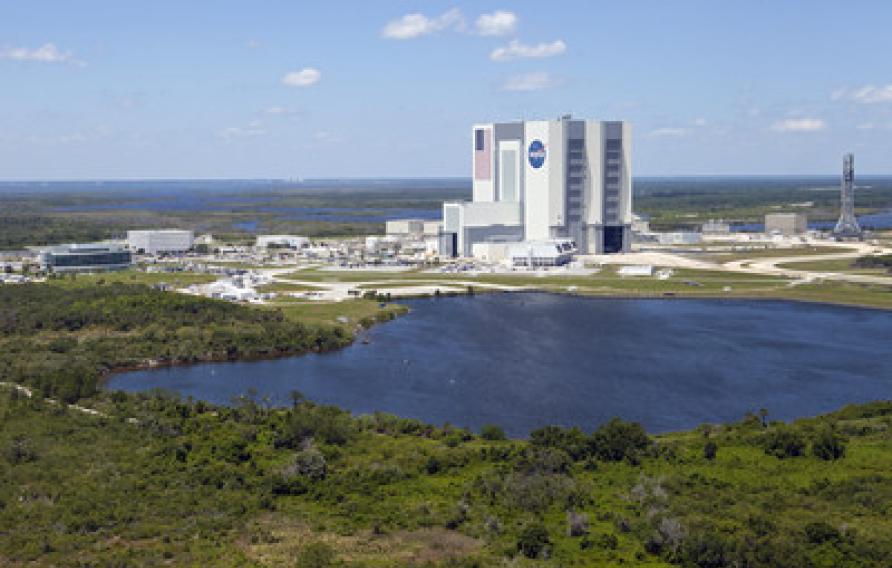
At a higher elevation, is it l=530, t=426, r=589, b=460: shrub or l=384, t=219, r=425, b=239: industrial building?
l=384, t=219, r=425, b=239: industrial building

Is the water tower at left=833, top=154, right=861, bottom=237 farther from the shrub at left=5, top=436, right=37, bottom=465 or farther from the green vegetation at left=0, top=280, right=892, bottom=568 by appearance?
the shrub at left=5, top=436, right=37, bottom=465

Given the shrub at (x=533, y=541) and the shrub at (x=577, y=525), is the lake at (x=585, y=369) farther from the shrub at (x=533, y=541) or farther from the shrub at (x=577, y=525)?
the shrub at (x=533, y=541)

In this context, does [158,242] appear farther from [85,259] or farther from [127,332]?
[127,332]

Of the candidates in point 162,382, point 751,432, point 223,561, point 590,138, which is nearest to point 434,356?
point 162,382

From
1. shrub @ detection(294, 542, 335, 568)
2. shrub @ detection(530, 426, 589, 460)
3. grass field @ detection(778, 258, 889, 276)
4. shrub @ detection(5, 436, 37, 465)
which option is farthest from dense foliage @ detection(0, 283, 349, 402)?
grass field @ detection(778, 258, 889, 276)

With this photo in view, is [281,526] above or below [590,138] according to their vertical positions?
below

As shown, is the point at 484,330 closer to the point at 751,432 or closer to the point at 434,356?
the point at 434,356

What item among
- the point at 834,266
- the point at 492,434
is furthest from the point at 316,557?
the point at 834,266
